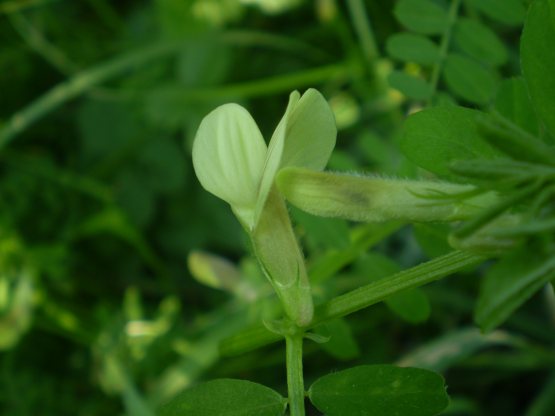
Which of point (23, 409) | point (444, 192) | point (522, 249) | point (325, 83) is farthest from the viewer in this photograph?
point (325, 83)

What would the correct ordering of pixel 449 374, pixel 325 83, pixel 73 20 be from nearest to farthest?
pixel 449 374
pixel 325 83
pixel 73 20

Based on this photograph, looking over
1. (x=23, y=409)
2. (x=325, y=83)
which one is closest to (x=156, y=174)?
(x=325, y=83)

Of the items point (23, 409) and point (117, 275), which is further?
point (117, 275)

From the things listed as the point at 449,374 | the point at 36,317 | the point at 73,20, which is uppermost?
the point at 73,20

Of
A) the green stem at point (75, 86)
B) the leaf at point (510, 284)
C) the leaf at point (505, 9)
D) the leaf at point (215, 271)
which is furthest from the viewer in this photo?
the green stem at point (75, 86)

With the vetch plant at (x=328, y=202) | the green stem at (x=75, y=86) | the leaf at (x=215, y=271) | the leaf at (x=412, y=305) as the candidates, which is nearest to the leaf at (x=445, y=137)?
the vetch plant at (x=328, y=202)

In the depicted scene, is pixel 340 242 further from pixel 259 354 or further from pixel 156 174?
pixel 156 174

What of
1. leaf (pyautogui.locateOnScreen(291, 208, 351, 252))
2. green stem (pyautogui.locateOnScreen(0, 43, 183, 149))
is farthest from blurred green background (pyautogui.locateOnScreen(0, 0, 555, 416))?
leaf (pyautogui.locateOnScreen(291, 208, 351, 252))

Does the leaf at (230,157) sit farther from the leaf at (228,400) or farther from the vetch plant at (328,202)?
the leaf at (228,400)
